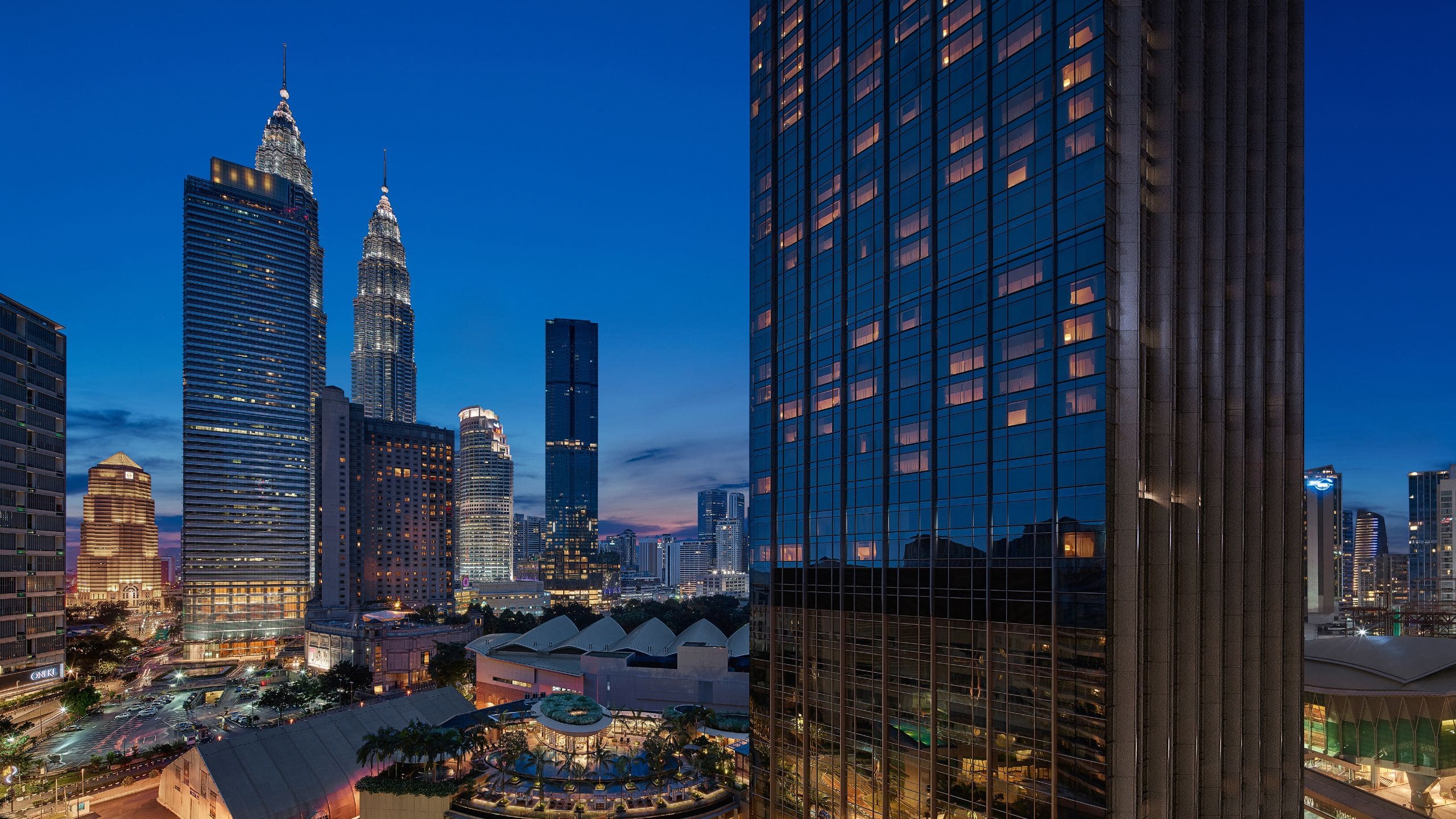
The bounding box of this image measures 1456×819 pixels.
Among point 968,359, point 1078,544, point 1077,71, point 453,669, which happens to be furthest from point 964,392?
point 453,669

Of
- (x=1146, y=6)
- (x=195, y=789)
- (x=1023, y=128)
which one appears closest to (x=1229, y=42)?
(x=1146, y=6)

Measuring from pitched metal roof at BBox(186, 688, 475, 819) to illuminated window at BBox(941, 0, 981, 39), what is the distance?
301 ft

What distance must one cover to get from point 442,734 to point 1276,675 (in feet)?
248

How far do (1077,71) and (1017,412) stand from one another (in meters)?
21.9

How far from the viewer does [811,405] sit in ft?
230

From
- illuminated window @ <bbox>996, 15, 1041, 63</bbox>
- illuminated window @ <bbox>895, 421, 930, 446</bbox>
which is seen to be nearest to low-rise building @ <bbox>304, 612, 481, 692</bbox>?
illuminated window @ <bbox>895, 421, 930, 446</bbox>

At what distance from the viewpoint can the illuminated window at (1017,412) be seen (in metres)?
50.7

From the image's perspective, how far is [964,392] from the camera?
5516 cm

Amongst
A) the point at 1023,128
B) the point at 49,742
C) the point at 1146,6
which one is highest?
the point at 1146,6

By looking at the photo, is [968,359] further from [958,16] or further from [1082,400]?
[958,16]

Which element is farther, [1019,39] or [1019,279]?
[1019,39]

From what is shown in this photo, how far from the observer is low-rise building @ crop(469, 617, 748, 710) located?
13425 centimetres

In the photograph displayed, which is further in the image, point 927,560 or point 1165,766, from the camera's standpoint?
point 927,560

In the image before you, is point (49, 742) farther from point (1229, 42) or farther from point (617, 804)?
point (1229, 42)
